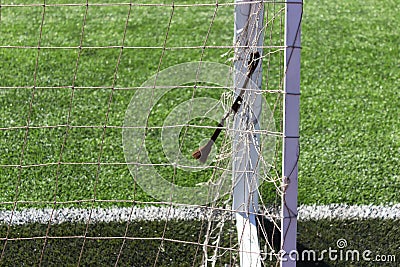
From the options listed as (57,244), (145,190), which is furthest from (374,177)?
(57,244)

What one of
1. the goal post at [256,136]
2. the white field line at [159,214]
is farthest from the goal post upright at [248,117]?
the white field line at [159,214]

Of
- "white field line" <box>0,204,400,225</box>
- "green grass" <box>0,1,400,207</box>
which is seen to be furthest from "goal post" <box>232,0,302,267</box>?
"green grass" <box>0,1,400,207</box>

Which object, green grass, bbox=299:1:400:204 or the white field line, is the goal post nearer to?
the white field line

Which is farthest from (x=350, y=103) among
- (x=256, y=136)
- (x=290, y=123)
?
(x=290, y=123)

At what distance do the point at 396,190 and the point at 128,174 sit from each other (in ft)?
4.65

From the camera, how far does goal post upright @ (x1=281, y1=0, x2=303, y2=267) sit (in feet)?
7.03

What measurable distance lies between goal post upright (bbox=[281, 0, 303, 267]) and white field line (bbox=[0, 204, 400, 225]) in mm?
1125

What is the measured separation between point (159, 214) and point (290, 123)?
140 centimetres

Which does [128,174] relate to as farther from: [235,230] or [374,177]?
[374,177]

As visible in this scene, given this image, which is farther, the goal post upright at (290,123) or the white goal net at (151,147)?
the white goal net at (151,147)

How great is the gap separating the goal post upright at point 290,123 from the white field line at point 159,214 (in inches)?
44.3

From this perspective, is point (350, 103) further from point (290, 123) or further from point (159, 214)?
point (290, 123)

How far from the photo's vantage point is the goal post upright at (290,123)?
2.14 metres

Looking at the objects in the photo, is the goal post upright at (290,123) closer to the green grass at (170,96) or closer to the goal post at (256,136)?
the goal post at (256,136)
